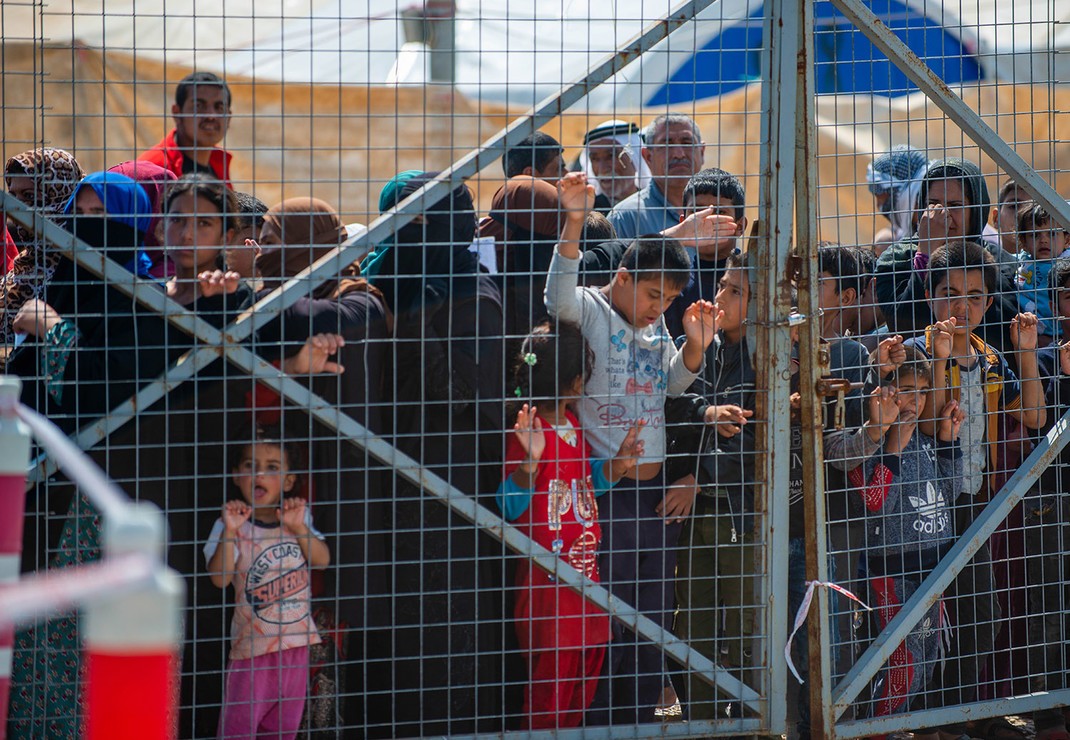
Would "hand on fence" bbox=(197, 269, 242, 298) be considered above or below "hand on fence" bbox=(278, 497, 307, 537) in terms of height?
above

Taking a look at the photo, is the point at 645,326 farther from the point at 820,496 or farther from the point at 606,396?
the point at 820,496

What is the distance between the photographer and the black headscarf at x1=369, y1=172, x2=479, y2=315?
11.1ft

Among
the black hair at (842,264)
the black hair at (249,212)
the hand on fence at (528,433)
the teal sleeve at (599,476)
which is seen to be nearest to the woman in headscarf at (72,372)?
the black hair at (249,212)

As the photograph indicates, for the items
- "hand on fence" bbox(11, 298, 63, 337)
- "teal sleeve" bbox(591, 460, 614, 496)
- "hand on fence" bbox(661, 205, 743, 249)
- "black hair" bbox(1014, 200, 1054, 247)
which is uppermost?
"black hair" bbox(1014, 200, 1054, 247)

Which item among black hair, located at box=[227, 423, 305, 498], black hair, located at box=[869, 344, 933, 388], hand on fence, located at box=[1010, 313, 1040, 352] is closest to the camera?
black hair, located at box=[227, 423, 305, 498]

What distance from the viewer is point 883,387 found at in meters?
3.71

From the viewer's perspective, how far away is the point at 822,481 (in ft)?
12.0

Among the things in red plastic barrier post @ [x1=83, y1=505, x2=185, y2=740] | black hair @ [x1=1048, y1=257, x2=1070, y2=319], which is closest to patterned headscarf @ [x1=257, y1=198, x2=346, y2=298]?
red plastic barrier post @ [x1=83, y1=505, x2=185, y2=740]

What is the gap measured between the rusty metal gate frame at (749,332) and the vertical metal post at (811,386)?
0.04 metres

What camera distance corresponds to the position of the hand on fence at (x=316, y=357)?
129 inches

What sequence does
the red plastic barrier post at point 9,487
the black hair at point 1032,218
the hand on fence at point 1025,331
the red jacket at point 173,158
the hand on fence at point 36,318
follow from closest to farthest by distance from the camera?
the red plastic barrier post at point 9,487 → the hand on fence at point 36,318 → the hand on fence at point 1025,331 → the black hair at point 1032,218 → the red jacket at point 173,158

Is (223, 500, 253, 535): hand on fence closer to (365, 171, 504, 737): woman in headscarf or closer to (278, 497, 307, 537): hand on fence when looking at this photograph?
(278, 497, 307, 537): hand on fence

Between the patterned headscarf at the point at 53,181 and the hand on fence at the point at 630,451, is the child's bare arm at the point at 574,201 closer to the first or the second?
the hand on fence at the point at 630,451

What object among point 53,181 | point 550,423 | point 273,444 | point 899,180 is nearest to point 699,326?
point 550,423
